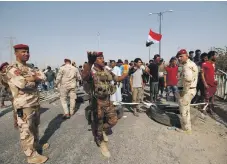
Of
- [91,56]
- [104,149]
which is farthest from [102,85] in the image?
[104,149]

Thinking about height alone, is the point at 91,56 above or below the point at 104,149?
above

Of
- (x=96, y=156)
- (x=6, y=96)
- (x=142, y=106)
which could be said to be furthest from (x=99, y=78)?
(x=6, y=96)

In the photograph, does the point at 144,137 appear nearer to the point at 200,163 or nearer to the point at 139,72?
the point at 200,163

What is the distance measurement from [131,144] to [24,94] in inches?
92.1

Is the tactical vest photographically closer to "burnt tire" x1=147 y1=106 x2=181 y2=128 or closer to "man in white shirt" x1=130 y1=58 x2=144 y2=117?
"burnt tire" x1=147 y1=106 x2=181 y2=128

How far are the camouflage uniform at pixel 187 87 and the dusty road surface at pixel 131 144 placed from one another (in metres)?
0.43

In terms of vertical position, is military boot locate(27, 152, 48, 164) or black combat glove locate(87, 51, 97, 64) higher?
black combat glove locate(87, 51, 97, 64)

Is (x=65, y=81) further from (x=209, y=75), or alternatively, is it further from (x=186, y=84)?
(x=209, y=75)

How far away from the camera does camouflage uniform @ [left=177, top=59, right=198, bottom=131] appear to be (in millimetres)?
4439

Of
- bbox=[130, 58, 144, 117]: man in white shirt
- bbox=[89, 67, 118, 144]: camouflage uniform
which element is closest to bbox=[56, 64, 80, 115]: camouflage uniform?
bbox=[130, 58, 144, 117]: man in white shirt

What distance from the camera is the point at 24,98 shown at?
3.29 meters

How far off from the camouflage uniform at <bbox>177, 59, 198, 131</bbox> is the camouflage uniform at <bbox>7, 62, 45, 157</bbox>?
3153mm

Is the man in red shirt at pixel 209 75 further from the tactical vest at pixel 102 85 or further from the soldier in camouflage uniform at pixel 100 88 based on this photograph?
the tactical vest at pixel 102 85

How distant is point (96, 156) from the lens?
3.55 meters
